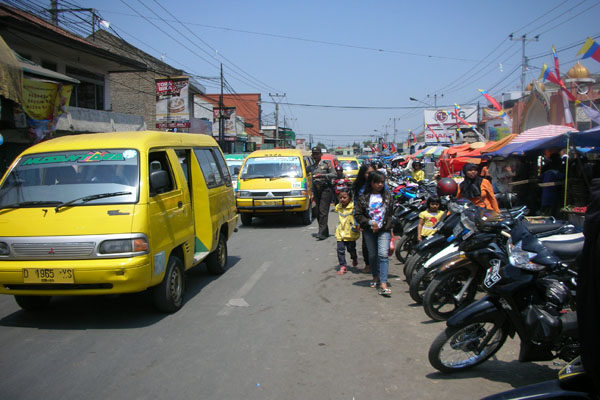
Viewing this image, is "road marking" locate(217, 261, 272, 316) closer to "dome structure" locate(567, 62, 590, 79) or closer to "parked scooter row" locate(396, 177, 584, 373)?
"parked scooter row" locate(396, 177, 584, 373)

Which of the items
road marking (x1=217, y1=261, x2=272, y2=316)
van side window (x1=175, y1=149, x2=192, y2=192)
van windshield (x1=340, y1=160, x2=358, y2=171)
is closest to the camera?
road marking (x1=217, y1=261, x2=272, y2=316)

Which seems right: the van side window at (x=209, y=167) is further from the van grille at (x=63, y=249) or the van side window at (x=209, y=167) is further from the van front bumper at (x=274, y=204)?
the van front bumper at (x=274, y=204)

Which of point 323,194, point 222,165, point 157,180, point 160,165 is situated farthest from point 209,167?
point 323,194

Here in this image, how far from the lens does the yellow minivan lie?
15.0ft

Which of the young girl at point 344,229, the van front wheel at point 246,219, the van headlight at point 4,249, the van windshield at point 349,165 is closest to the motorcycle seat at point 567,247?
the young girl at point 344,229

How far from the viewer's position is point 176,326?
16.4 ft

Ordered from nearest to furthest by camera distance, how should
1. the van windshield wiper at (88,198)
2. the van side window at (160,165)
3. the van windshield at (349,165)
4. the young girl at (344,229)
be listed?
the van windshield wiper at (88,198), the van side window at (160,165), the young girl at (344,229), the van windshield at (349,165)

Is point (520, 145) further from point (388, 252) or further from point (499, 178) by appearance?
point (388, 252)

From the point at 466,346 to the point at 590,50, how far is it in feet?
27.5

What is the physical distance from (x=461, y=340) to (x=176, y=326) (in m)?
2.99

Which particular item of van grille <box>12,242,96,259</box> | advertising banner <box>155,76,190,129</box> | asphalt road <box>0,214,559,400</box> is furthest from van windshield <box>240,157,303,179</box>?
advertising banner <box>155,76,190,129</box>

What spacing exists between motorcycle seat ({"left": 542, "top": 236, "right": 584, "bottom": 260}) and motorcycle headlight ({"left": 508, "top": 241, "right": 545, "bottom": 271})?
570 mm

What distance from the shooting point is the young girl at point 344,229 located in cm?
747

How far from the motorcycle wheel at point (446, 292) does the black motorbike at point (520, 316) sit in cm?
109
